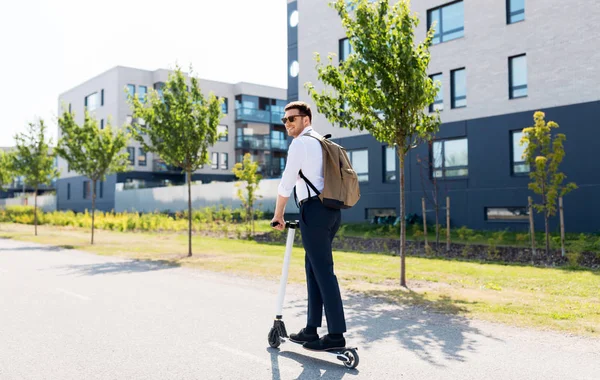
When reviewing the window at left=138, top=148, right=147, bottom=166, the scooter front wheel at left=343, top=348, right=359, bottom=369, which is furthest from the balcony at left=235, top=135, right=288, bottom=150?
the scooter front wheel at left=343, top=348, right=359, bottom=369

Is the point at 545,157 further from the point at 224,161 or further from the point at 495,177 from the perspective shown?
the point at 224,161

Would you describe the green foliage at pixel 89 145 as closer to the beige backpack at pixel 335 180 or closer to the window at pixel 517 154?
the window at pixel 517 154

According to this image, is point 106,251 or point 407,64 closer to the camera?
point 407,64

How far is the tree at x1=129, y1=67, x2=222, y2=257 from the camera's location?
1459cm

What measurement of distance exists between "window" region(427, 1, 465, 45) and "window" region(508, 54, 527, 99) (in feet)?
8.60

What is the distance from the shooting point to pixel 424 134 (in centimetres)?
939

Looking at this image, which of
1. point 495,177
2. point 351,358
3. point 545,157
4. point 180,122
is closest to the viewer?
point 351,358

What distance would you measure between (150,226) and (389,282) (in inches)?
731

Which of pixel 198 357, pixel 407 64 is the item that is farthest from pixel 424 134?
pixel 198 357

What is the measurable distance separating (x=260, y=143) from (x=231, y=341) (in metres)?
43.1

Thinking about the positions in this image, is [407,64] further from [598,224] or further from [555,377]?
[598,224]

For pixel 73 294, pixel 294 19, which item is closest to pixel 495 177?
pixel 294 19

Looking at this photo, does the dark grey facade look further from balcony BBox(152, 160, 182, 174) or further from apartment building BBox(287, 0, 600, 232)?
balcony BBox(152, 160, 182, 174)

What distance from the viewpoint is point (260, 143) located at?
47.9 meters
